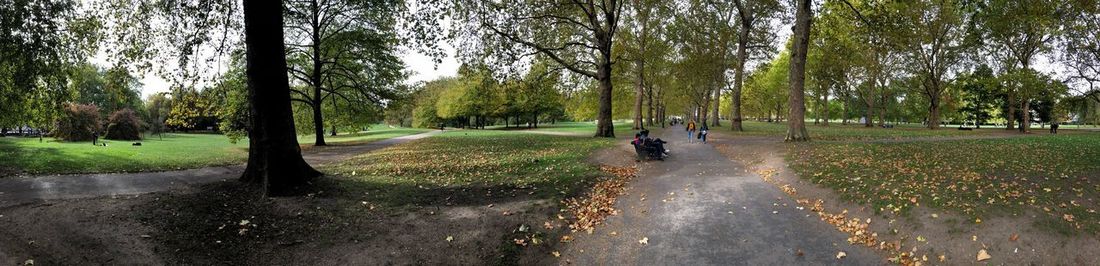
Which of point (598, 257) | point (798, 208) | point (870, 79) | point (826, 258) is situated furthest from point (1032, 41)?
point (598, 257)

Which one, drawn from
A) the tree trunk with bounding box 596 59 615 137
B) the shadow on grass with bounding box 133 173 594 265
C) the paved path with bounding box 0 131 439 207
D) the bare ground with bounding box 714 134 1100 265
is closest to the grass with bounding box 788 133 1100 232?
the bare ground with bounding box 714 134 1100 265

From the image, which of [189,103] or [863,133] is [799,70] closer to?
[863,133]

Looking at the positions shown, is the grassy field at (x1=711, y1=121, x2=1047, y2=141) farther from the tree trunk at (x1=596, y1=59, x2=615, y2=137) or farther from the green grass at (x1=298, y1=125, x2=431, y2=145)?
the green grass at (x1=298, y1=125, x2=431, y2=145)

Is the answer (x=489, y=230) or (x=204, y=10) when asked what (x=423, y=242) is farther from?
(x=204, y=10)

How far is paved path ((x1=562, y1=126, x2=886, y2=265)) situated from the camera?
6.44m

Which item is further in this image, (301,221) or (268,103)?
(268,103)

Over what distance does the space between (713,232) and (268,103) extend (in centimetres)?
863

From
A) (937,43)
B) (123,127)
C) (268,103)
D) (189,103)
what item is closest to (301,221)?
(268,103)

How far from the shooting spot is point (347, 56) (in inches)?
1070

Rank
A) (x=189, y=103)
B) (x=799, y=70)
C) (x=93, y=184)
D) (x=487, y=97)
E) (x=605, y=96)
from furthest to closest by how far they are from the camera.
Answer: (x=605, y=96) < (x=487, y=97) < (x=799, y=70) < (x=189, y=103) < (x=93, y=184)

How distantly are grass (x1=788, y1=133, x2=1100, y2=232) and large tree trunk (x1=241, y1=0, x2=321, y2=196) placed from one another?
1096cm

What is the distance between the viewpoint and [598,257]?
666 centimetres

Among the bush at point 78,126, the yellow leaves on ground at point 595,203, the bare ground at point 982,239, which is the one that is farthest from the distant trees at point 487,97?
the bare ground at point 982,239

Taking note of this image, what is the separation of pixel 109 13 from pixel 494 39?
46.5 feet
